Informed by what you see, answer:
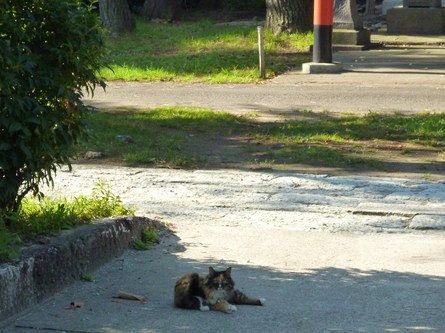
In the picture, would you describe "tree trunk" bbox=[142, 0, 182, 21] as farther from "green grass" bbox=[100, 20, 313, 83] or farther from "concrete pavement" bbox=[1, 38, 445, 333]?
"concrete pavement" bbox=[1, 38, 445, 333]

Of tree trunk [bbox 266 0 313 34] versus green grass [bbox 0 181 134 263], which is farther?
tree trunk [bbox 266 0 313 34]

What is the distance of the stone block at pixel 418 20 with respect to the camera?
26266mm

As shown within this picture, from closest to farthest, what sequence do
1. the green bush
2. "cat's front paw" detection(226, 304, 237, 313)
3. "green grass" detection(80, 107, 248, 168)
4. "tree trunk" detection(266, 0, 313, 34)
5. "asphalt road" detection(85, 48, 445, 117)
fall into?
"cat's front paw" detection(226, 304, 237, 313) < the green bush < "green grass" detection(80, 107, 248, 168) < "asphalt road" detection(85, 48, 445, 117) < "tree trunk" detection(266, 0, 313, 34)

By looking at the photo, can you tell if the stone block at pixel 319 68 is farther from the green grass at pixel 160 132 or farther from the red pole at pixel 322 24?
the green grass at pixel 160 132

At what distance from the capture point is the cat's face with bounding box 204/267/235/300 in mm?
6367

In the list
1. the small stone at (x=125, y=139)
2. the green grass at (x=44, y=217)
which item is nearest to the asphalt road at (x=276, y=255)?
the green grass at (x=44, y=217)

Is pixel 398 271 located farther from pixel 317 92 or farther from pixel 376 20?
pixel 376 20

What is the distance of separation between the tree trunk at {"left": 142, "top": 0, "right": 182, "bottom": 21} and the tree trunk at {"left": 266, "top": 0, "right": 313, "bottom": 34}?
396 inches

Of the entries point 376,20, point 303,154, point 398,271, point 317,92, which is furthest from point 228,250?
point 376,20

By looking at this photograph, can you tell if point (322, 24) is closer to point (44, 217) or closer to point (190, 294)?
point (44, 217)

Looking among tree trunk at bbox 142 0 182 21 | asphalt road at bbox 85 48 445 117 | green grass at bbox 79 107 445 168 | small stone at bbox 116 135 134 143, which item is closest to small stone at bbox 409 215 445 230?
green grass at bbox 79 107 445 168

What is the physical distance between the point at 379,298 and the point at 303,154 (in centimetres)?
548

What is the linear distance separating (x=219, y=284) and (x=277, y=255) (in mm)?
1524

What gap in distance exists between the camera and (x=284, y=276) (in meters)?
7.23
